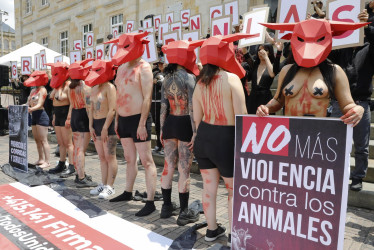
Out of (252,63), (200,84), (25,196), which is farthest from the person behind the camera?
(252,63)

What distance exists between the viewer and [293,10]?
4.32m

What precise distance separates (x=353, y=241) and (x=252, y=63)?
2899mm

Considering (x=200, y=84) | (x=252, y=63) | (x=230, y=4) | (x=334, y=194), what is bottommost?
(x=334, y=194)

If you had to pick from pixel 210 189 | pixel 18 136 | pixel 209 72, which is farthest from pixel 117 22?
pixel 210 189

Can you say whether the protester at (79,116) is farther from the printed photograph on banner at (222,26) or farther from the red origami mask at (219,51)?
the red origami mask at (219,51)

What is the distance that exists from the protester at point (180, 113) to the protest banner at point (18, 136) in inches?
137

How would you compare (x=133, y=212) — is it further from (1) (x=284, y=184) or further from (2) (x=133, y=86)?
(1) (x=284, y=184)

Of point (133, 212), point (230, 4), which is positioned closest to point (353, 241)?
point (133, 212)

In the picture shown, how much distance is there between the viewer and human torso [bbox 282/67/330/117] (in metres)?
2.43

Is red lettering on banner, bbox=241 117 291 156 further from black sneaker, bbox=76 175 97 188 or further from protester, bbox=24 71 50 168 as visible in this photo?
protester, bbox=24 71 50 168

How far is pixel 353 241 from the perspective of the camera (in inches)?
118

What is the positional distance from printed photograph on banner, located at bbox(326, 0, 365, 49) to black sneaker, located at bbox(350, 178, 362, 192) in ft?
5.60

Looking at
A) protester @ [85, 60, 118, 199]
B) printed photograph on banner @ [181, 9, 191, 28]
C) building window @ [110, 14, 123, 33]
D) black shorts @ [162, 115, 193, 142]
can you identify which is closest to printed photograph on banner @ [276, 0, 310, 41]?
black shorts @ [162, 115, 193, 142]

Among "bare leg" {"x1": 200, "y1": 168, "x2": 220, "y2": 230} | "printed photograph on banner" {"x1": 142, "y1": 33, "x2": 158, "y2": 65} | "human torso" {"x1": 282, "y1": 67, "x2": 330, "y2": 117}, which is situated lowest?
"bare leg" {"x1": 200, "y1": 168, "x2": 220, "y2": 230}
